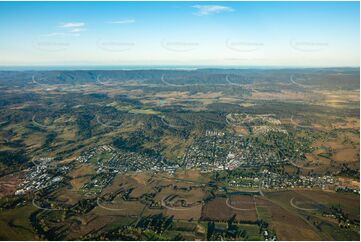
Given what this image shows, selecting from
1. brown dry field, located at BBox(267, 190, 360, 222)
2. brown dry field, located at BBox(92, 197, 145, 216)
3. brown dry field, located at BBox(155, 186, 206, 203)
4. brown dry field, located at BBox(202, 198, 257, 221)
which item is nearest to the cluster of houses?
brown dry field, located at BBox(92, 197, 145, 216)

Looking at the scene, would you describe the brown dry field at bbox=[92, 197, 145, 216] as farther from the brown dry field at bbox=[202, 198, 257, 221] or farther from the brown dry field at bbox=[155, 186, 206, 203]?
the brown dry field at bbox=[202, 198, 257, 221]

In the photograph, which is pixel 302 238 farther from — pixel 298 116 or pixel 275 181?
pixel 298 116

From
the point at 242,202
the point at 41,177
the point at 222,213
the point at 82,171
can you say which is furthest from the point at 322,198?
the point at 41,177

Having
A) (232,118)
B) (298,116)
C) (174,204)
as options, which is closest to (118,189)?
(174,204)

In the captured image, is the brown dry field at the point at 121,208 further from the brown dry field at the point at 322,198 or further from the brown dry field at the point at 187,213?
the brown dry field at the point at 322,198

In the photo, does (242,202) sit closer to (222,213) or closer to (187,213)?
(222,213)

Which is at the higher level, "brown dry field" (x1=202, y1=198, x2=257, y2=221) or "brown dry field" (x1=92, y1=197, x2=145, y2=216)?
"brown dry field" (x1=202, y1=198, x2=257, y2=221)

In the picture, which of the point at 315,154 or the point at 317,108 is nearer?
the point at 315,154

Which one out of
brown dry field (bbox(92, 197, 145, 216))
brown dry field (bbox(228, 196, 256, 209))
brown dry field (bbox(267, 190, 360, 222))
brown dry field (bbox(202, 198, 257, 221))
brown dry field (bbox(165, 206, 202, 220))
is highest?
brown dry field (bbox(267, 190, 360, 222))
